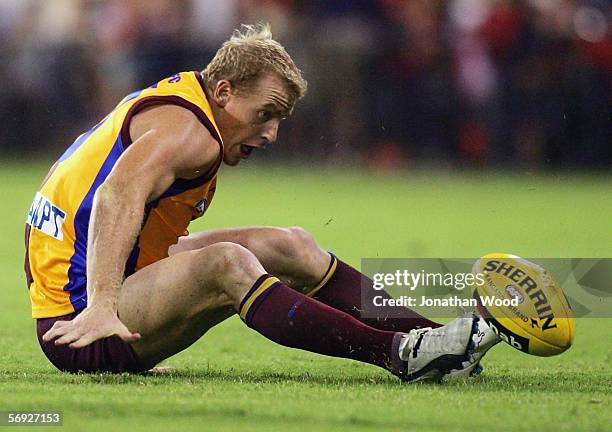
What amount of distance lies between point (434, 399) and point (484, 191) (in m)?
10.0

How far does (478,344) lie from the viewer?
5.10 meters

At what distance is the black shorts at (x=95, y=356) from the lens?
5105 mm

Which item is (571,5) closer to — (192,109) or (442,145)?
(442,145)

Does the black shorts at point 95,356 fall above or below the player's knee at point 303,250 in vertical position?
below

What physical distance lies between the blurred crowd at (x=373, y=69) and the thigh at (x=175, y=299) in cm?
1129

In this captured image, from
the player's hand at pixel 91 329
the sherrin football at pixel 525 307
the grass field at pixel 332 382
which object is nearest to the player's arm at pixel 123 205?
the player's hand at pixel 91 329

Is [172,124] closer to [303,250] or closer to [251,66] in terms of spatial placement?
[251,66]

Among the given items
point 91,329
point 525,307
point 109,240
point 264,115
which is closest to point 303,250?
point 264,115

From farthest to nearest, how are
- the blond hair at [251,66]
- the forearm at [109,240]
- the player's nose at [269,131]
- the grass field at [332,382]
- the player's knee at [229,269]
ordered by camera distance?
the player's nose at [269,131] < the blond hair at [251,66] < the player's knee at [229,269] < the forearm at [109,240] < the grass field at [332,382]

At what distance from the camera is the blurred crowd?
52.4ft

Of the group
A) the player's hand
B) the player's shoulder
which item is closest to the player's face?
the player's shoulder

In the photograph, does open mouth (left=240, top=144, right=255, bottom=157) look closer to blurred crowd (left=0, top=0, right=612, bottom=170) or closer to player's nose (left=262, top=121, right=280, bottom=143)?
player's nose (left=262, top=121, right=280, bottom=143)

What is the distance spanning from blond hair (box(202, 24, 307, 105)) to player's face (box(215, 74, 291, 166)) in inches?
1.1

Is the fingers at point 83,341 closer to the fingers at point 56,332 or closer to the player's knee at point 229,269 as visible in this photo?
the fingers at point 56,332
